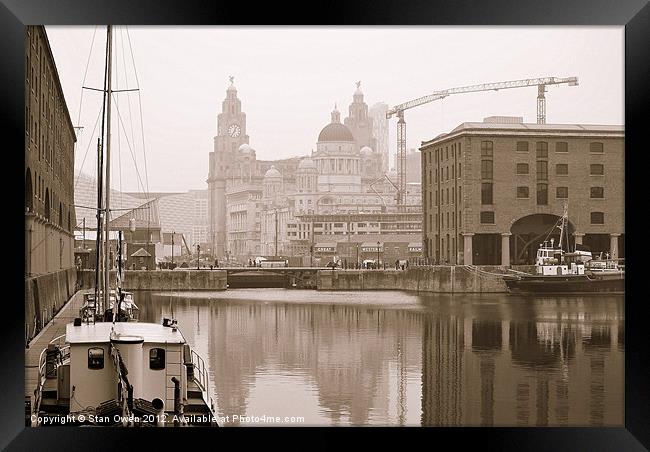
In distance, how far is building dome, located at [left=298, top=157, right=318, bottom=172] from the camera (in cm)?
1255

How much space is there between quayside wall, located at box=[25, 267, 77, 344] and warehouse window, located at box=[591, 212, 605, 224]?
24.2ft

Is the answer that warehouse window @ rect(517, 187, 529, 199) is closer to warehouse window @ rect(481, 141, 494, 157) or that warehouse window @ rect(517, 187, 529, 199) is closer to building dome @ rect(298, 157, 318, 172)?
warehouse window @ rect(481, 141, 494, 157)

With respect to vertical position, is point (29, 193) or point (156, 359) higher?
point (29, 193)

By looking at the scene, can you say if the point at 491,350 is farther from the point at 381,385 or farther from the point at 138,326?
the point at 138,326

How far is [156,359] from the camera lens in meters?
10.2

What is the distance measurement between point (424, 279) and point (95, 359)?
682cm

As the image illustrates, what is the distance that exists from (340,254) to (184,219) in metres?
2.91

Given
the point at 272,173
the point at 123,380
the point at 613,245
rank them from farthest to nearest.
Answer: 1. the point at 613,245
2. the point at 272,173
3. the point at 123,380

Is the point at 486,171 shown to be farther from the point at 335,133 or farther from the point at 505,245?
the point at 335,133

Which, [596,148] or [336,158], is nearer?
[336,158]

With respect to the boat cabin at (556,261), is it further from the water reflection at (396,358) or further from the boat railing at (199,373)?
the boat railing at (199,373)

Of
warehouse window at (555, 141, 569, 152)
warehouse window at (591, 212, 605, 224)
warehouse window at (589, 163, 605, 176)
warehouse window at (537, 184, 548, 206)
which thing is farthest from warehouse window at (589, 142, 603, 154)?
warehouse window at (537, 184, 548, 206)
